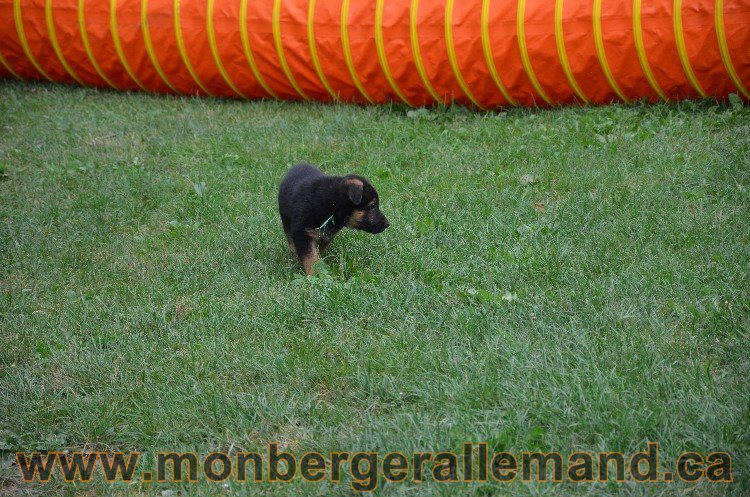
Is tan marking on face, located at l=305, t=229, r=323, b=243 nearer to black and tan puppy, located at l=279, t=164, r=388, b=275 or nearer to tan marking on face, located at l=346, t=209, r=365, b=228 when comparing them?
black and tan puppy, located at l=279, t=164, r=388, b=275

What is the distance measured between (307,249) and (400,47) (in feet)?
13.7

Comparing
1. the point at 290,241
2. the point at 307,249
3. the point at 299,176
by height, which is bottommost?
the point at 290,241

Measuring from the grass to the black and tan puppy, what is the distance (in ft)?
0.80

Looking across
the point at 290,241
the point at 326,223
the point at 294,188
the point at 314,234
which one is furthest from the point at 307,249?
the point at 294,188

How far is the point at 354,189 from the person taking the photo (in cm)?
593

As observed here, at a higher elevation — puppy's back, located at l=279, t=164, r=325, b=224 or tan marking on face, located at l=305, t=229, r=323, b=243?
puppy's back, located at l=279, t=164, r=325, b=224

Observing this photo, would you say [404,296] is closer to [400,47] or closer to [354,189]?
[354,189]

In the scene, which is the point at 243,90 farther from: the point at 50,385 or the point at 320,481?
the point at 320,481

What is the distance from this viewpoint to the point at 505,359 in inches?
183

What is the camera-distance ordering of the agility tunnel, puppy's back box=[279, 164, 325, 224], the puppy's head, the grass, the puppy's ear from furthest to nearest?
the agility tunnel, puppy's back box=[279, 164, 325, 224], the puppy's head, the puppy's ear, the grass

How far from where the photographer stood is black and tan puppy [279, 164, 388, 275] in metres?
6.12

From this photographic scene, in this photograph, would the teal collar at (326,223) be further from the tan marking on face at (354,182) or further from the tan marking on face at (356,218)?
the tan marking on face at (354,182)

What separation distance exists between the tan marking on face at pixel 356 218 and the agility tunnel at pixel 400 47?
151 inches

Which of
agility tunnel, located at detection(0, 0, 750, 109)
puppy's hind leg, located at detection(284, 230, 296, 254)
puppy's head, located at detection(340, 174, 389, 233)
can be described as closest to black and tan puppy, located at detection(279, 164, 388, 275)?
puppy's head, located at detection(340, 174, 389, 233)
